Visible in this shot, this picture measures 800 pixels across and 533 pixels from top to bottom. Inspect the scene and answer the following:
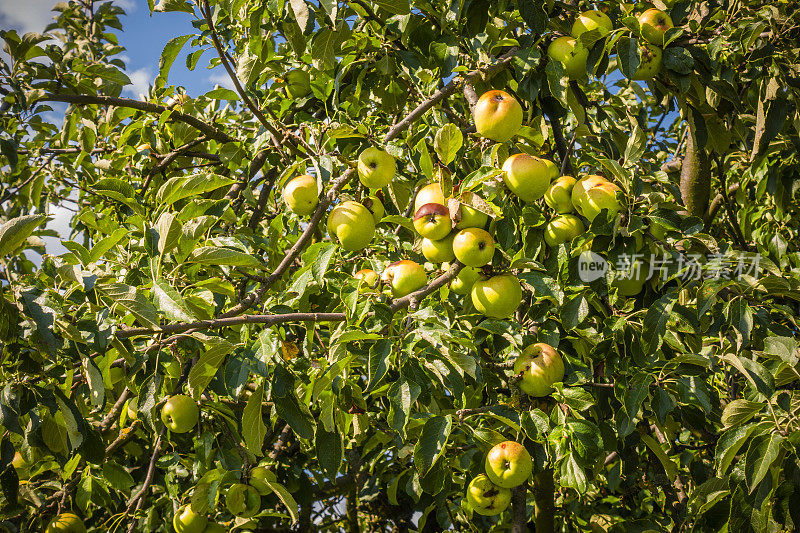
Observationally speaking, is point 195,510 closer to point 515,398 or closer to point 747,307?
point 515,398

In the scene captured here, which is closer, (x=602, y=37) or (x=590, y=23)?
(x=602, y=37)

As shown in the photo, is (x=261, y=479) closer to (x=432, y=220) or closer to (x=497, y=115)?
(x=432, y=220)

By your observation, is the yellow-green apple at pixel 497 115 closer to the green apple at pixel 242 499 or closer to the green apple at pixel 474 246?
the green apple at pixel 474 246

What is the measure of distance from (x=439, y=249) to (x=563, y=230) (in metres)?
0.35

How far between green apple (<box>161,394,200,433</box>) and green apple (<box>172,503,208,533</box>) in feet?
0.80

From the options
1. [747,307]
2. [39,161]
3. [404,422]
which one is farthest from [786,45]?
[39,161]

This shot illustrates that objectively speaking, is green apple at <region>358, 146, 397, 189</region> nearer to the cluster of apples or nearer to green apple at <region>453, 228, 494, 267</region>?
green apple at <region>453, 228, 494, 267</region>

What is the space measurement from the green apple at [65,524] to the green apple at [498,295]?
1558 millimetres

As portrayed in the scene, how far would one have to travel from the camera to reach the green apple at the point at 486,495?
4.96 feet

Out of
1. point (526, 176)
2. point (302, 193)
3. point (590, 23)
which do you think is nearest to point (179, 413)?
point (302, 193)

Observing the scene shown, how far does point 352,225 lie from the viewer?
4.54 ft

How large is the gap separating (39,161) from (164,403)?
5.49ft

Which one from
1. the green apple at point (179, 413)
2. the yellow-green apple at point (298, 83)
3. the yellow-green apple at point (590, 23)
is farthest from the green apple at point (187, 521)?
the yellow-green apple at point (590, 23)

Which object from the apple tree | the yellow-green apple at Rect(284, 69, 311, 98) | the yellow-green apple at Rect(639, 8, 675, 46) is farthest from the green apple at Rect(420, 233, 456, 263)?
the yellow-green apple at Rect(284, 69, 311, 98)
